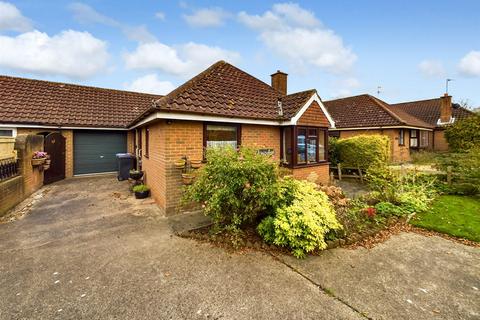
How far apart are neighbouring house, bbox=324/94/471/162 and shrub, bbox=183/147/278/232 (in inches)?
642

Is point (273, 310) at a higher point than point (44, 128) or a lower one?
lower

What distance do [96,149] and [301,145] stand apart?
11.3m

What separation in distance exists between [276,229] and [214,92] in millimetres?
5286

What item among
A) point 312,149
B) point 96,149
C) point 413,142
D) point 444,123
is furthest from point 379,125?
point 96,149

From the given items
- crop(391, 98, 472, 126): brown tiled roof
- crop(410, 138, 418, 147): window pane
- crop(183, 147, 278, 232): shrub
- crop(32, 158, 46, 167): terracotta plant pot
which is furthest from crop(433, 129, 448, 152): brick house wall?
crop(32, 158, 46, 167): terracotta plant pot

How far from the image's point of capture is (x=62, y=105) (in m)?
12.3

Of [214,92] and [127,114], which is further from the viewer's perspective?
[127,114]

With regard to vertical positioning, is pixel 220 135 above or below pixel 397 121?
below

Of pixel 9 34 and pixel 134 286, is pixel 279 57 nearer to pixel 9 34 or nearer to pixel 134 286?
pixel 134 286

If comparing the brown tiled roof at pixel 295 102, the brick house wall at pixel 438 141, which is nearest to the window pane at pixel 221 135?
the brown tiled roof at pixel 295 102

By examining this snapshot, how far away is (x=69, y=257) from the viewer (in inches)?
155

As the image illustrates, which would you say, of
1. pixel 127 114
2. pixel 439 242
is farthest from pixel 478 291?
pixel 127 114

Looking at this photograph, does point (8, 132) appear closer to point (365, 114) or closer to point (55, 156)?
point (55, 156)

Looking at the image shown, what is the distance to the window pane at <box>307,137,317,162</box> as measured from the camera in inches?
366
